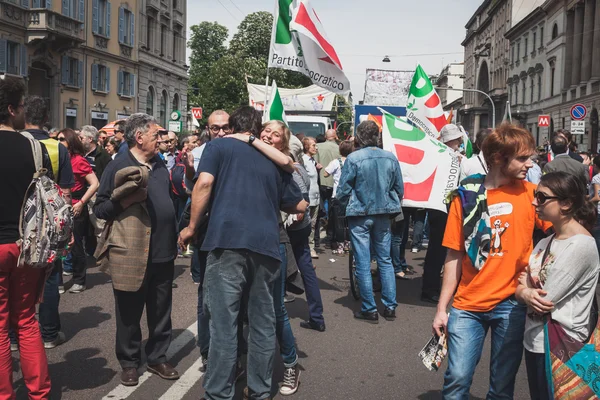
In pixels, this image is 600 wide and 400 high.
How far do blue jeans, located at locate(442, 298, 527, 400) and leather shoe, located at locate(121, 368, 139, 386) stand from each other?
2.28 m

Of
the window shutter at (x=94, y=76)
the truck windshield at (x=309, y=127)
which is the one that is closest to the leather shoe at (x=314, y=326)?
the truck windshield at (x=309, y=127)

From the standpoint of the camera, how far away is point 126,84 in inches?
1523

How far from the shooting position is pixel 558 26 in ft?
178

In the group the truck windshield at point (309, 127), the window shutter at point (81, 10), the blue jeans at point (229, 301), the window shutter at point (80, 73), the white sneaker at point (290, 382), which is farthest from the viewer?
the window shutter at point (80, 73)

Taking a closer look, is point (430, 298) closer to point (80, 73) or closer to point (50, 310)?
point (50, 310)

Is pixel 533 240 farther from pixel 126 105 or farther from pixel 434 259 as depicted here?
pixel 126 105

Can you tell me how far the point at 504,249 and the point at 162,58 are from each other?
141 ft

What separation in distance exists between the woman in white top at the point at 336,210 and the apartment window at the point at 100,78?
84.7 feet

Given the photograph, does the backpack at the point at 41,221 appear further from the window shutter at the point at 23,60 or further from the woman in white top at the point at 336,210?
the window shutter at the point at 23,60

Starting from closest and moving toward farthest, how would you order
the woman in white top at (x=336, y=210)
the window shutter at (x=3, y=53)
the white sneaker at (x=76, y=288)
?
the white sneaker at (x=76, y=288) → the woman in white top at (x=336, y=210) → the window shutter at (x=3, y=53)

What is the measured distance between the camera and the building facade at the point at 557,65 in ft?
147

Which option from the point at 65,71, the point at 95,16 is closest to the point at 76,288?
the point at 65,71

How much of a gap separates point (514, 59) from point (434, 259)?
237 ft

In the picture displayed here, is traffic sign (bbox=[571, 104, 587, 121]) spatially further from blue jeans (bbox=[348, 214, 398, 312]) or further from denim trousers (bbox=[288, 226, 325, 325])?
denim trousers (bbox=[288, 226, 325, 325])
